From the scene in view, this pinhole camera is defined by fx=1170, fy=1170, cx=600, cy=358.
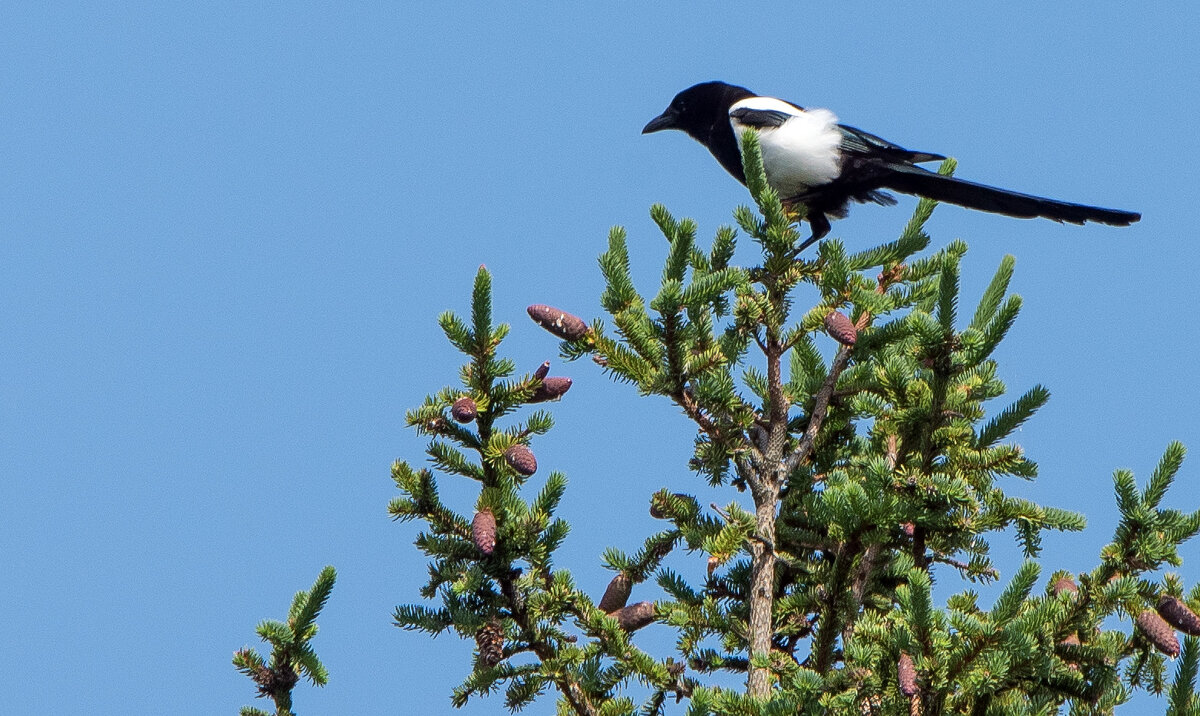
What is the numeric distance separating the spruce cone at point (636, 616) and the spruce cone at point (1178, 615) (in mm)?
1082

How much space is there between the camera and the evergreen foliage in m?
2.28

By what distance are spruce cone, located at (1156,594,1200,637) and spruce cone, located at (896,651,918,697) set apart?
0.54 metres

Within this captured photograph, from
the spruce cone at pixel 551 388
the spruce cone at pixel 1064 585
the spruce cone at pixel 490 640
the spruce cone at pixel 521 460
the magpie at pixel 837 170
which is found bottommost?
the spruce cone at pixel 1064 585

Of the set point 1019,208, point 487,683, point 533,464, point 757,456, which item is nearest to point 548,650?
point 487,683

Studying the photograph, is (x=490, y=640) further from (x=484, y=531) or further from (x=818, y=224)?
(x=818, y=224)

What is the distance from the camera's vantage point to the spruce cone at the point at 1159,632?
2.29 metres

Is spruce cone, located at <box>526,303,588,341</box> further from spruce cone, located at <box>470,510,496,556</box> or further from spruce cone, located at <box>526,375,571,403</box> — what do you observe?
spruce cone, located at <box>470,510,496,556</box>

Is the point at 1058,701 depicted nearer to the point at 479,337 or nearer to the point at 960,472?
the point at 960,472

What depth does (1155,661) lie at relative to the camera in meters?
2.56

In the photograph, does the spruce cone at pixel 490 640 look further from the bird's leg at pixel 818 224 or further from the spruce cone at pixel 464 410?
the bird's leg at pixel 818 224

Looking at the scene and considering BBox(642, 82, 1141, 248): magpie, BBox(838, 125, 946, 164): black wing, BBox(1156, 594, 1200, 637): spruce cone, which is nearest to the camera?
BBox(1156, 594, 1200, 637): spruce cone

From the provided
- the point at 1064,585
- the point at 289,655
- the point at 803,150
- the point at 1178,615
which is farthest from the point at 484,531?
the point at 803,150

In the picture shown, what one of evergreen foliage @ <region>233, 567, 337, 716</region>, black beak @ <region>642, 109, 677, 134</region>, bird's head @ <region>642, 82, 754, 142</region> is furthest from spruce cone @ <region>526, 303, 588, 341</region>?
black beak @ <region>642, 109, 677, 134</region>

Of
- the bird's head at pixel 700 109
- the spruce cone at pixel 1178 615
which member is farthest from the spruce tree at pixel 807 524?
the bird's head at pixel 700 109
